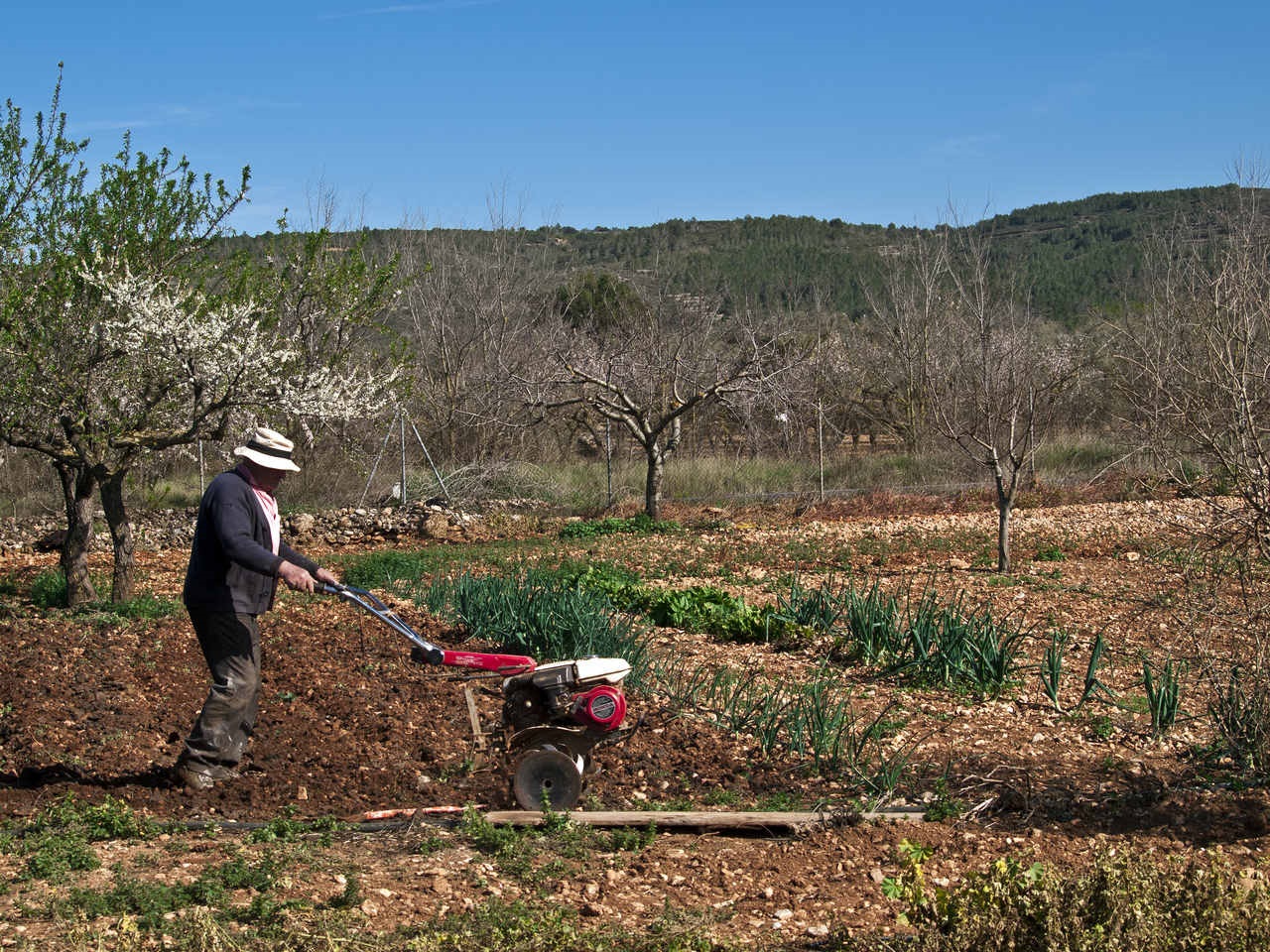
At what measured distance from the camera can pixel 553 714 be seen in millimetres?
5410

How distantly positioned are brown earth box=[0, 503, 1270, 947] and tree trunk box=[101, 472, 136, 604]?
0.78 meters

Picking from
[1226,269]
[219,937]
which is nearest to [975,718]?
[1226,269]

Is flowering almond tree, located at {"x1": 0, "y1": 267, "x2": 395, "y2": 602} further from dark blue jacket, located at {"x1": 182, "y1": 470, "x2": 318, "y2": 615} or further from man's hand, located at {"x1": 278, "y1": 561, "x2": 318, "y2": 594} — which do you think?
man's hand, located at {"x1": 278, "y1": 561, "x2": 318, "y2": 594}

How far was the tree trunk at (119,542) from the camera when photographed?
1016cm

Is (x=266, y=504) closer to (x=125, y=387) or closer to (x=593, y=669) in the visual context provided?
(x=593, y=669)

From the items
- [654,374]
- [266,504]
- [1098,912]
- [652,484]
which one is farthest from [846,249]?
[1098,912]

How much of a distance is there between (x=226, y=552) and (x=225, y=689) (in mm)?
710

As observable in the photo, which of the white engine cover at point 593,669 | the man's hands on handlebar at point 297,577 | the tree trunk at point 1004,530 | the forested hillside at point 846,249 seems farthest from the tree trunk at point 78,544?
the forested hillside at point 846,249

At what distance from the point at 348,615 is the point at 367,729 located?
140 inches

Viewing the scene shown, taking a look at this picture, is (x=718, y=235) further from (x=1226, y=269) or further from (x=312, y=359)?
A: (x=1226, y=269)

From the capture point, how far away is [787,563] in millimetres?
13281

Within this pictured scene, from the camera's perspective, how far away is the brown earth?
4.42 metres

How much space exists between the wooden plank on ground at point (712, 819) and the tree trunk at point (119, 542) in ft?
21.4

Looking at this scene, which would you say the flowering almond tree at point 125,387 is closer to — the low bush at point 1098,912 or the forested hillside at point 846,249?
the low bush at point 1098,912
